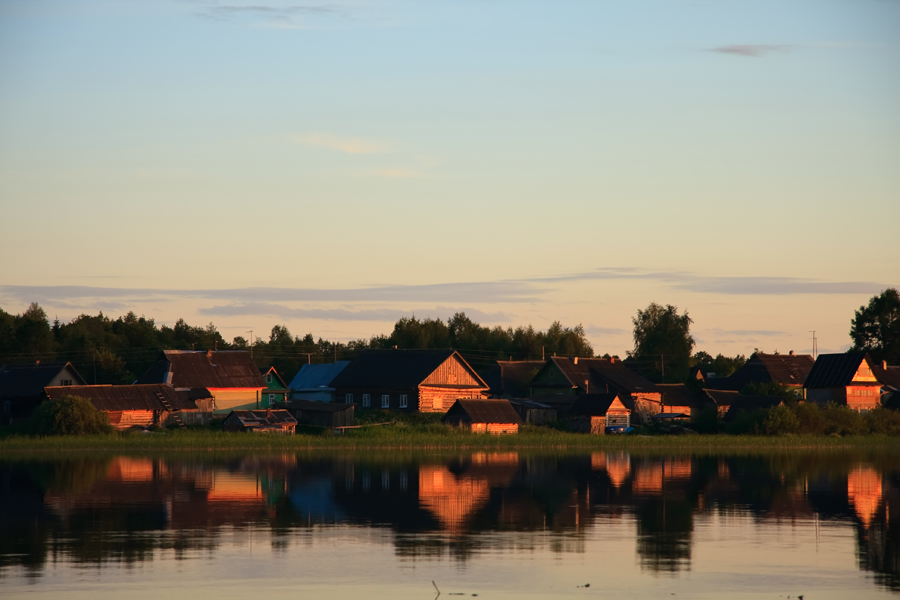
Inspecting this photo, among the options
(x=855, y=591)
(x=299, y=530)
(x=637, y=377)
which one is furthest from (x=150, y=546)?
(x=637, y=377)

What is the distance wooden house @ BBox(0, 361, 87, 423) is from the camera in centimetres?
6988

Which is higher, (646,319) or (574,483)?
(646,319)

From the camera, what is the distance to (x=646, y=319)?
122 m

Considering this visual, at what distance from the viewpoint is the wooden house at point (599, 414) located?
3029 inches

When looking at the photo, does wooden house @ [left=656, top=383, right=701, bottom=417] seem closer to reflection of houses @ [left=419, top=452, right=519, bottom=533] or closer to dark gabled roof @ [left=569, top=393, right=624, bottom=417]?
dark gabled roof @ [left=569, top=393, right=624, bottom=417]

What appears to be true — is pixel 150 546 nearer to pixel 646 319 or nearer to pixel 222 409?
pixel 222 409

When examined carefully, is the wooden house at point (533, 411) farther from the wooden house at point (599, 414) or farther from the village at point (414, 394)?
the wooden house at point (599, 414)

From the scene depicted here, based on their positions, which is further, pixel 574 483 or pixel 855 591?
pixel 574 483

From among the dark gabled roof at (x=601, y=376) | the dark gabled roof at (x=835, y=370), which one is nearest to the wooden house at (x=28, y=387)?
the dark gabled roof at (x=601, y=376)

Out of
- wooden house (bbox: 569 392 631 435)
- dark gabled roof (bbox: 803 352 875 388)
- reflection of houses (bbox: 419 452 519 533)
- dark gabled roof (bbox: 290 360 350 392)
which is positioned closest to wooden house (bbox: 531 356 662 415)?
wooden house (bbox: 569 392 631 435)

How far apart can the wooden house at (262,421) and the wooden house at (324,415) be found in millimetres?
1616

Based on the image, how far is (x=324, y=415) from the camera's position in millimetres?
70625

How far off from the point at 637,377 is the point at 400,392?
2128 cm

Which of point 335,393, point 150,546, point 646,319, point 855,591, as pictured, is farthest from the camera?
point 646,319
